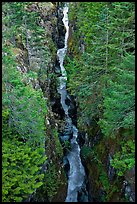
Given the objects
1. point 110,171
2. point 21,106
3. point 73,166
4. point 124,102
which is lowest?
point 73,166

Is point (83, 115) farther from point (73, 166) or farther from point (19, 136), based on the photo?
point (19, 136)

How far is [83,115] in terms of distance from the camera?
26297mm

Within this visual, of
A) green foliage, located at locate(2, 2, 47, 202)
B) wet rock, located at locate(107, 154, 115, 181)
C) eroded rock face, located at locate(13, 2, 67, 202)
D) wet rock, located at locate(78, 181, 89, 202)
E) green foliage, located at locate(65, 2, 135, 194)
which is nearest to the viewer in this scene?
green foliage, located at locate(2, 2, 47, 202)

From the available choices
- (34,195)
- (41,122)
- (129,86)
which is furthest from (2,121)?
(129,86)

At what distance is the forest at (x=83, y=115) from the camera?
18.3m

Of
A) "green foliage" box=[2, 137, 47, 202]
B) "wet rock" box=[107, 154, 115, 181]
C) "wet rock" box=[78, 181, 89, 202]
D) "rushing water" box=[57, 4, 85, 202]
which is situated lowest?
"wet rock" box=[78, 181, 89, 202]

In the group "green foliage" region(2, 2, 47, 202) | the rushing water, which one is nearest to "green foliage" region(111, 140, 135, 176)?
"green foliage" region(2, 2, 47, 202)

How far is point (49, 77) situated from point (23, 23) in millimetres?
6512

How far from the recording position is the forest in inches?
720

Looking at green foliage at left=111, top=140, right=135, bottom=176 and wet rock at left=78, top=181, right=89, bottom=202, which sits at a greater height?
green foliage at left=111, top=140, right=135, bottom=176

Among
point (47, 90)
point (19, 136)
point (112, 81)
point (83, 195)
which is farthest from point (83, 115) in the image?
point (19, 136)

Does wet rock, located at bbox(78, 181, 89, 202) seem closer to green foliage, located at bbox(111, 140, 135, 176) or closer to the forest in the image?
the forest

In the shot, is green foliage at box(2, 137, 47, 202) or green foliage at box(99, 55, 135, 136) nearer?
green foliage at box(2, 137, 47, 202)

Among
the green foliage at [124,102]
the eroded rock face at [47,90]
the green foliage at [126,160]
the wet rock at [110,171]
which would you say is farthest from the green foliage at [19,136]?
the wet rock at [110,171]
